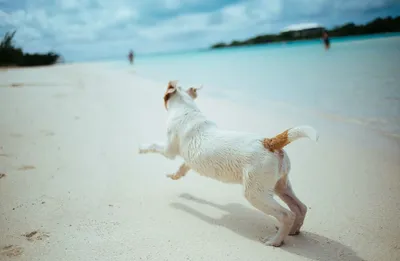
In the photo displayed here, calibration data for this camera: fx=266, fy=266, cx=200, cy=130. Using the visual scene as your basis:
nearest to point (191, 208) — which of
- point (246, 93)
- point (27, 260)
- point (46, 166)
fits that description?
point (27, 260)

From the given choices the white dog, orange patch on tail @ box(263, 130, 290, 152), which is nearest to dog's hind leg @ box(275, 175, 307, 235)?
the white dog

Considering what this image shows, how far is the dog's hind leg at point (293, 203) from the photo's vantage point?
2537mm

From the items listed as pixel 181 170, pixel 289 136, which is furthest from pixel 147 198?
pixel 289 136

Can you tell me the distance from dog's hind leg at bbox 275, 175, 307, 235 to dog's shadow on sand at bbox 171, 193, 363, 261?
0.11 meters

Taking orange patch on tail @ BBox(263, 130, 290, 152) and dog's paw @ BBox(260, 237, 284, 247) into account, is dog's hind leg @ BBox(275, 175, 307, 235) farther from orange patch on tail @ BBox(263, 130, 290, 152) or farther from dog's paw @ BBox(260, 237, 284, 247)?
orange patch on tail @ BBox(263, 130, 290, 152)

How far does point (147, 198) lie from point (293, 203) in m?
1.62

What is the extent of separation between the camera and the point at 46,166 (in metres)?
3.41

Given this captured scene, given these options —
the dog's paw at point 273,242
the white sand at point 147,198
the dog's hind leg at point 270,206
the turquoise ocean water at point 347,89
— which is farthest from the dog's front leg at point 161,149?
the turquoise ocean water at point 347,89

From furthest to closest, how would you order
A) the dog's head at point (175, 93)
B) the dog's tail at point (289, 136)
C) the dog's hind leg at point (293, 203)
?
the dog's head at point (175, 93)
the dog's hind leg at point (293, 203)
the dog's tail at point (289, 136)

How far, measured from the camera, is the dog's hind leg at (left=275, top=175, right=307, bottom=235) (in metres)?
2.54

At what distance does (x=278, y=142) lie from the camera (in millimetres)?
2285

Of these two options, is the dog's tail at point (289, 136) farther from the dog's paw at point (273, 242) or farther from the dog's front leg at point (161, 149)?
the dog's front leg at point (161, 149)

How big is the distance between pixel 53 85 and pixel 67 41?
249 cm

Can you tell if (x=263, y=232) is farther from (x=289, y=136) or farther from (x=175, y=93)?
(x=175, y=93)
